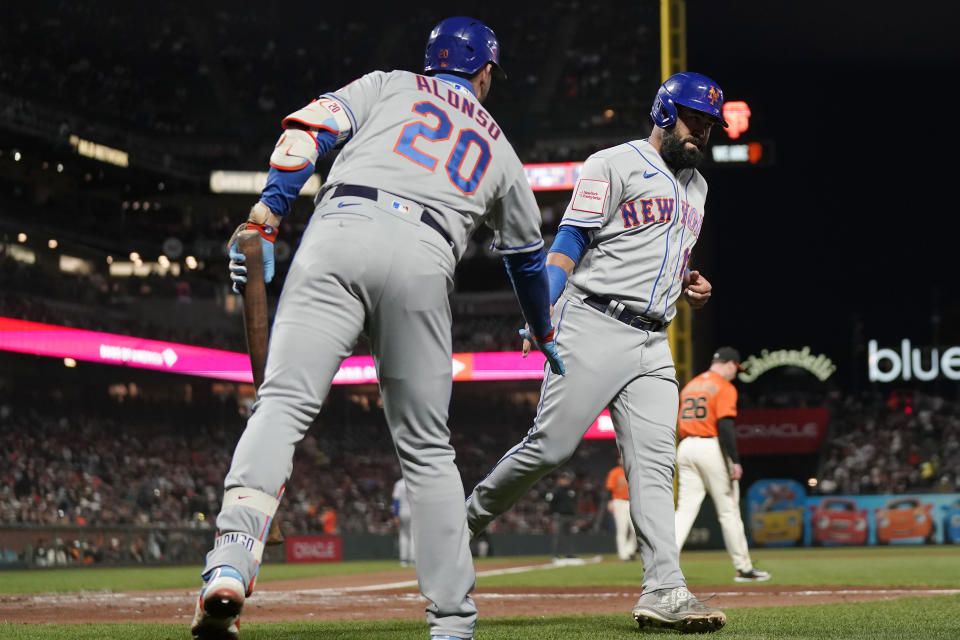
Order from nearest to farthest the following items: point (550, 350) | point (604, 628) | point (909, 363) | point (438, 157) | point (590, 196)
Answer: point (438, 157) → point (550, 350) → point (604, 628) → point (590, 196) → point (909, 363)

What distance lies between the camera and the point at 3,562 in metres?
16.8

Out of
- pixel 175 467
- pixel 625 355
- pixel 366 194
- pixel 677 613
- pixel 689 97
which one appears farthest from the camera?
pixel 175 467

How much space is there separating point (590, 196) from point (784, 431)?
2977cm

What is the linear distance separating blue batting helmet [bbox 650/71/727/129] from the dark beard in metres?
0.07

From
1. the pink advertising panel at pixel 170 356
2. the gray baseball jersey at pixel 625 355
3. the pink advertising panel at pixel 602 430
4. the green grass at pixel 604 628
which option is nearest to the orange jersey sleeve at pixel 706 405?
the green grass at pixel 604 628

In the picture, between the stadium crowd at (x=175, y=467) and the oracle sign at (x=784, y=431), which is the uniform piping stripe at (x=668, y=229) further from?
the oracle sign at (x=784, y=431)

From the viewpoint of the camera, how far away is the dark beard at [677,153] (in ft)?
16.4

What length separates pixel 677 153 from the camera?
5.00m

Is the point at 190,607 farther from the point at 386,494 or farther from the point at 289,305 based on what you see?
the point at 386,494

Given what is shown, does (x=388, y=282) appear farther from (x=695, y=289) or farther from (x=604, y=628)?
(x=695, y=289)

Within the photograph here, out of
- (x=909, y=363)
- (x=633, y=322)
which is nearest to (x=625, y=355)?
(x=633, y=322)

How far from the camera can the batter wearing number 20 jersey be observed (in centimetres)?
332

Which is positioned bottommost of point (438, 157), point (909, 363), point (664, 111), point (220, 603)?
point (220, 603)

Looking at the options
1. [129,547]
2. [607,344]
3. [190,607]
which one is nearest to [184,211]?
[129,547]
